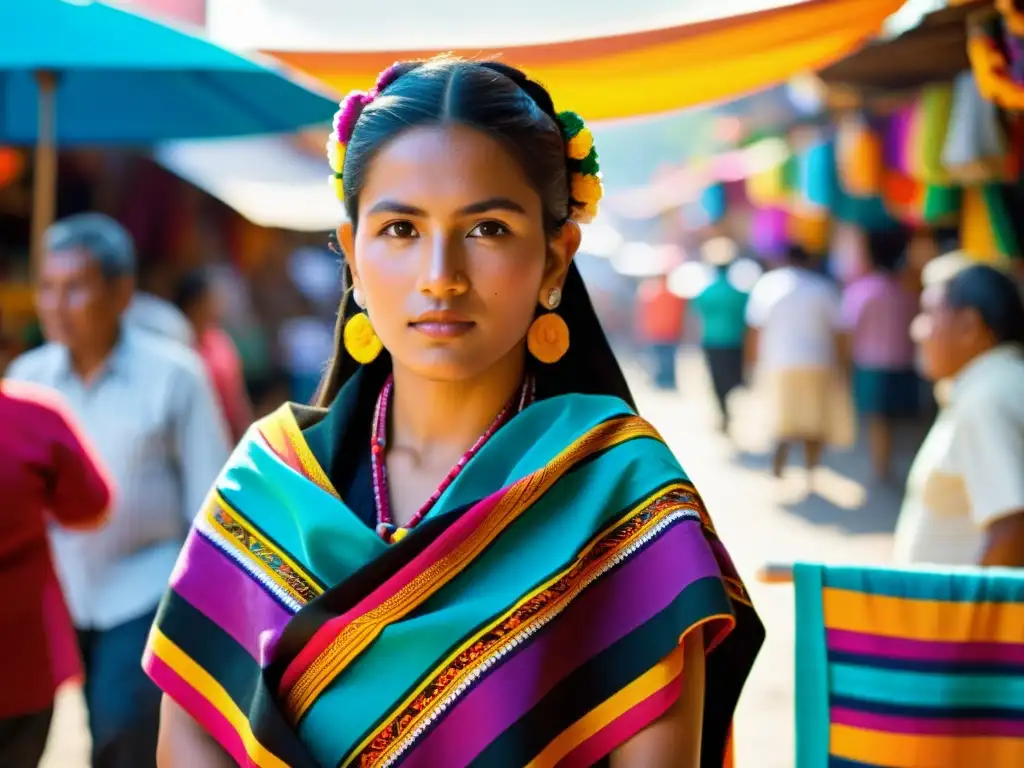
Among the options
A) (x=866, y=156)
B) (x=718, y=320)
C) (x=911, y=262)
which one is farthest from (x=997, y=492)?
(x=718, y=320)

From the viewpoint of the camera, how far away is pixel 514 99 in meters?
2.01

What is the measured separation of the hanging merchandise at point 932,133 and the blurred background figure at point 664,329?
9250 millimetres

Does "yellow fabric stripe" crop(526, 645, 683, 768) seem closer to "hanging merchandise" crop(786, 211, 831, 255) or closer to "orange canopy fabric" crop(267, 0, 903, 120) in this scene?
"orange canopy fabric" crop(267, 0, 903, 120)

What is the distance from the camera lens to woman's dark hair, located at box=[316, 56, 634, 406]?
1.98 metres

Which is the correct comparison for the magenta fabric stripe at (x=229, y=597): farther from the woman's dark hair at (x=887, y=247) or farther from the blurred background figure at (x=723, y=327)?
the blurred background figure at (x=723, y=327)

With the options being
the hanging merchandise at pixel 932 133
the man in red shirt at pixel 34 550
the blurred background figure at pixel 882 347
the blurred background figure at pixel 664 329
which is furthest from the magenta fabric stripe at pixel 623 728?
the blurred background figure at pixel 664 329

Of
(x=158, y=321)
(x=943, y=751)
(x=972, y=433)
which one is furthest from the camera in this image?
(x=158, y=321)

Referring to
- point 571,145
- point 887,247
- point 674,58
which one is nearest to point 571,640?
point 571,145

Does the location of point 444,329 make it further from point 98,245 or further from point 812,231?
point 812,231

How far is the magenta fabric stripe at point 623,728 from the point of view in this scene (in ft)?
6.07

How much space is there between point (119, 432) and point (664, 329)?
47.7 feet

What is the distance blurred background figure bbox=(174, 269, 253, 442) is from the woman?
14.0ft

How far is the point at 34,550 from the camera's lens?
3322 millimetres

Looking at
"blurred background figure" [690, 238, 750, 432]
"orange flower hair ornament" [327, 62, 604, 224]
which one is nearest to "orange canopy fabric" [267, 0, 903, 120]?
"orange flower hair ornament" [327, 62, 604, 224]
